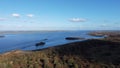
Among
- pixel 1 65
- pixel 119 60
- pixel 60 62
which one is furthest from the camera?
pixel 119 60

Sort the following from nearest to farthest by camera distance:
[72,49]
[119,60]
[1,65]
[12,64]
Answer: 1. [1,65]
2. [12,64]
3. [119,60]
4. [72,49]

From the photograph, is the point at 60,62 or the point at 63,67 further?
the point at 60,62

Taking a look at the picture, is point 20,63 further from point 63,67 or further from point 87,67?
point 87,67

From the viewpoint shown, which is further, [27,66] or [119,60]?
[119,60]

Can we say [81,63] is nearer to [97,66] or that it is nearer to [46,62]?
[97,66]

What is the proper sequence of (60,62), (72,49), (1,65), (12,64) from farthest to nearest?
(72,49) < (60,62) < (12,64) < (1,65)

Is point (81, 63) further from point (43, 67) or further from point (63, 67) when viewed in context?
point (43, 67)

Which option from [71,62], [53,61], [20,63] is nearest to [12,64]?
[20,63]

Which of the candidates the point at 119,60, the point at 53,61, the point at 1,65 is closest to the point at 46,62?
the point at 53,61

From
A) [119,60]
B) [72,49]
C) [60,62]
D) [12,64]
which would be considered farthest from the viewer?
[72,49]
